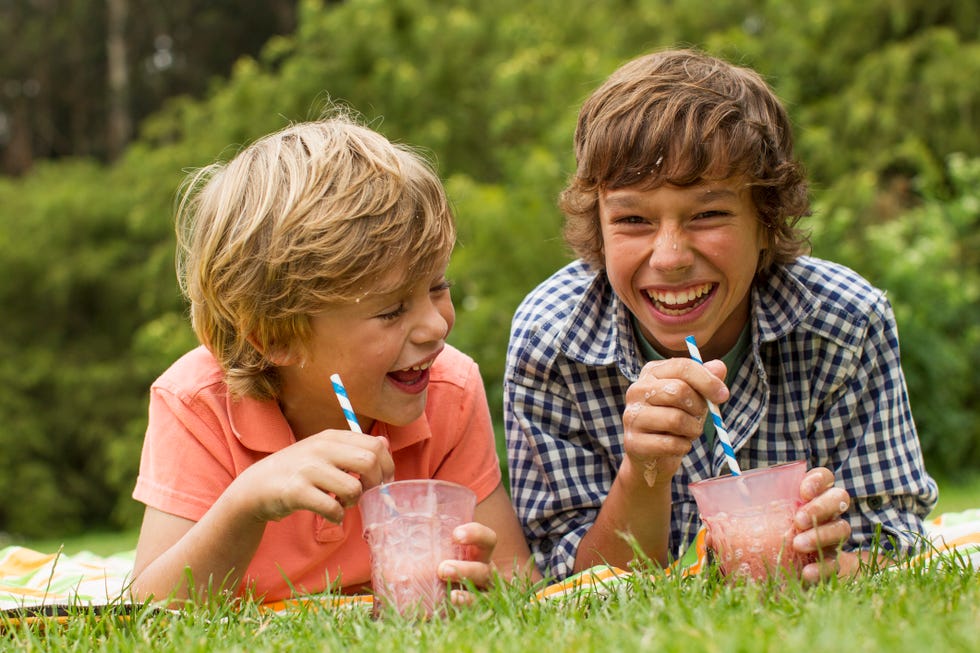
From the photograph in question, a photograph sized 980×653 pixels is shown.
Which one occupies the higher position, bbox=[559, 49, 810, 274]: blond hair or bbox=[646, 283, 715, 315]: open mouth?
bbox=[559, 49, 810, 274]: blond hair

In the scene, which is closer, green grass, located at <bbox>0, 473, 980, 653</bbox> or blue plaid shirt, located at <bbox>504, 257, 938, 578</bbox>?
green grass, located at <bbox>0, 473, 980, 653</bbox>

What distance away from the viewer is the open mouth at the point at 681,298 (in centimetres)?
272

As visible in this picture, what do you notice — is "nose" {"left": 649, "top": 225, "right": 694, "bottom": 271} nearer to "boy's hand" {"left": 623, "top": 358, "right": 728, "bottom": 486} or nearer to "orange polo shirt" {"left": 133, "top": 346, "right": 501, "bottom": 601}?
"boy's hand" {"left": 623, "top": 358, "right": 728, "bottom": 486}

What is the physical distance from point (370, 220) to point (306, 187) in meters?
0.18

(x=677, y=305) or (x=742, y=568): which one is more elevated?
(x=677, y=305)

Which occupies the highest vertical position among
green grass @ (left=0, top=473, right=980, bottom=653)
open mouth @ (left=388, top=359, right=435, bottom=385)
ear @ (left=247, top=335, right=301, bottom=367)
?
ear @ (left=247, top=335, right=301, bottom=367)

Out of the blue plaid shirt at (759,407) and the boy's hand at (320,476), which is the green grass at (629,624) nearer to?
the boy's hand at (320,476)

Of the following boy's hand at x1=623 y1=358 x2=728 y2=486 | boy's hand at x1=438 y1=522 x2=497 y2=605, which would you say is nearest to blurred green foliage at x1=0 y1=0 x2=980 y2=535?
boy's hand at x1=623 y1=358 x2=728 y2=486

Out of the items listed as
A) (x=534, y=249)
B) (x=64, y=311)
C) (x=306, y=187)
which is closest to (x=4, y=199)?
(x=64, y=311)

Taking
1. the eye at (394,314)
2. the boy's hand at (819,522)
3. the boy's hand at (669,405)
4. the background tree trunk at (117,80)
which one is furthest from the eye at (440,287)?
the background tree trunk at (117,80)

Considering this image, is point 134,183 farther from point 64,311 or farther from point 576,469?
point 576,469

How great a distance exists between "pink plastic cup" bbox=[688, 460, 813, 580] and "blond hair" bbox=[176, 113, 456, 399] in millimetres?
853

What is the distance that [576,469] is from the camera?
3.04 m

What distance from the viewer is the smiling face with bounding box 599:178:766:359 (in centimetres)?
265
